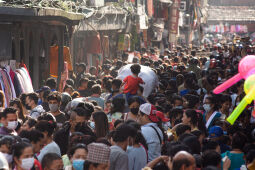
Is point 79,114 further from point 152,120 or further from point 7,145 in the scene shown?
point 7,145

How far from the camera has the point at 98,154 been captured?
6098 mm

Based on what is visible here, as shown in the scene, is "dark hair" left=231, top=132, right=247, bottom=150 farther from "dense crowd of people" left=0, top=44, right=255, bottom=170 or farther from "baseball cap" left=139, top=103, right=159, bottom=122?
"baseball cap" left=139, top=103, right=159, bottom=122

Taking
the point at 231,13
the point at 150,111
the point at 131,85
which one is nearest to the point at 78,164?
the point at 150,111

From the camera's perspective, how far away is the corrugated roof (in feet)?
262

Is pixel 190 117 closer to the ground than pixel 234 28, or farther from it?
farther from it

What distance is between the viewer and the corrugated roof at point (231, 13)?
3145 inches

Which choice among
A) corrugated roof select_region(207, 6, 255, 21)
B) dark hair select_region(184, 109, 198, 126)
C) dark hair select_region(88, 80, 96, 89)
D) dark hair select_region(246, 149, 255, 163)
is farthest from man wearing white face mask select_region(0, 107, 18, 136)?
corrugated roof select_region(207, 6, 255, 21)

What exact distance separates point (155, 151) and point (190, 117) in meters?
1.15

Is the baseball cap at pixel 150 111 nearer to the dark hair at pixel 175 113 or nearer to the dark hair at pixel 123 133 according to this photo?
the dark hair at pixel 123 133

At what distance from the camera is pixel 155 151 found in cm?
805

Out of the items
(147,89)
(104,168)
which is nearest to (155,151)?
(104,168)

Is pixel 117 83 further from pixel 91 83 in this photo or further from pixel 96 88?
pixel 91 83

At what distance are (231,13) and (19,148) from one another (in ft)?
259

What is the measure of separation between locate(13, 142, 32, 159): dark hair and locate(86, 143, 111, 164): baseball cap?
2.02ft
